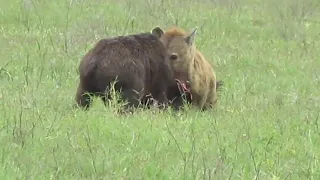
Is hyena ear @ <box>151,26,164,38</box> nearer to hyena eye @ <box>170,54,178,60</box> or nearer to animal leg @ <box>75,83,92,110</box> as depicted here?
A: hyena eye @ <box>170,54,178,60</box>

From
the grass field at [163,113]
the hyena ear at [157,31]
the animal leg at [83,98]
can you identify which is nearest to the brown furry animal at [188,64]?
the hyena ear at [157,31]

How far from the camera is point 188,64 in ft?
33.3

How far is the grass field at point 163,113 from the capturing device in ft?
20.9

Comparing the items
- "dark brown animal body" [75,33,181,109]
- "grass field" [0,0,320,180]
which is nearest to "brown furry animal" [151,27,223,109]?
"grass field" [0,0,320,180]

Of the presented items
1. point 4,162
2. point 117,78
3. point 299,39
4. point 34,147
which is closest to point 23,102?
point 117,78

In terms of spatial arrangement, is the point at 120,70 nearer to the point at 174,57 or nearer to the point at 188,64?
the point at 174,57

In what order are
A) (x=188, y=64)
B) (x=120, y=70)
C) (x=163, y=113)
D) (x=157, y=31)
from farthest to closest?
(x=188, y=64) → (x=157, y=31) → (x=163, y=113) → (x=120, y=70)

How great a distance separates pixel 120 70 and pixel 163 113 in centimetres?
67

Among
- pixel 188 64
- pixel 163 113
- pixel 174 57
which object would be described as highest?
pixel 174 57

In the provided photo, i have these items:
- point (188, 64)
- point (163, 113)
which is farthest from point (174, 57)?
point (163, 113)

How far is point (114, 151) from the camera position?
6680 mm

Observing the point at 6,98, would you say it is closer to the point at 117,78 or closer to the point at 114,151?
the point at 117,78

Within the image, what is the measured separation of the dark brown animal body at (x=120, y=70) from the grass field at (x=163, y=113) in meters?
0.31

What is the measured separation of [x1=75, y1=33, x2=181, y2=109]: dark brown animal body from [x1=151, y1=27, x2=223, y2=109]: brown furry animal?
735 millimetres
